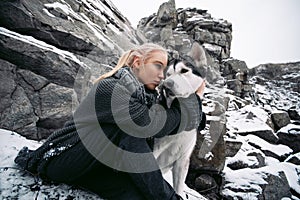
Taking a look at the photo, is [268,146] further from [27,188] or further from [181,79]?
[27,188]

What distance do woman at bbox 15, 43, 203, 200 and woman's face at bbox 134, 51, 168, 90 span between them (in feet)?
1.09

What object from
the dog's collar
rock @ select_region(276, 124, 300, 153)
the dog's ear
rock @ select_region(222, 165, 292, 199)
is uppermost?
the dog's ear

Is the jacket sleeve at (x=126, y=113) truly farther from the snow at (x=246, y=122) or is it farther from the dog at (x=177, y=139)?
the snow at (x=246, y=122)

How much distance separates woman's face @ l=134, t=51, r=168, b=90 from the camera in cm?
175

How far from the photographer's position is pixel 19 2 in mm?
4094

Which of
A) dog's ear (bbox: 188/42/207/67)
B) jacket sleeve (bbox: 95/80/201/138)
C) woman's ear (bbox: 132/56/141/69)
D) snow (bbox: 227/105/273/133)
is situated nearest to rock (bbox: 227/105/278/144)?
snow (bbox: 227/105/273/133)

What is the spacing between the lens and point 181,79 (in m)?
1.99

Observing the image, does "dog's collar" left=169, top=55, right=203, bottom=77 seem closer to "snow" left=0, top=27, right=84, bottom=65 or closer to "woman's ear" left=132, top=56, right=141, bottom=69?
"woman's ear" left=132, top=56, right=141, bottom=69

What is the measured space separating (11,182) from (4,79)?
9.18 feet

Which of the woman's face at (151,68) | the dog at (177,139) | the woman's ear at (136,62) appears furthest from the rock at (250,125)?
the woman's ear at (136,62)

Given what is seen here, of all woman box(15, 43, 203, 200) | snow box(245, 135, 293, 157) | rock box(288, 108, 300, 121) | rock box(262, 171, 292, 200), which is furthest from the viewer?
rock box(288, 108, 300, 121)

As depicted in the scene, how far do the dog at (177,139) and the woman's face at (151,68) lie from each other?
0.63 ft

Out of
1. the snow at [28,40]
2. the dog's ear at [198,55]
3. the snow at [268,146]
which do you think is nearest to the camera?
the dog's ear at [198,55]

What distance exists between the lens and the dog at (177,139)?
72.8 inches
